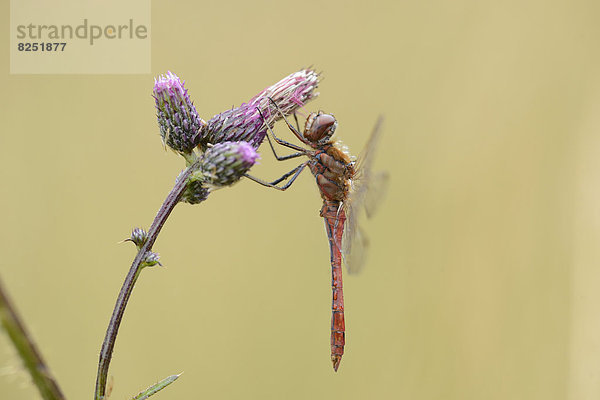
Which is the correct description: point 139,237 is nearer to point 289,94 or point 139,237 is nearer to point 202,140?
point 202,140

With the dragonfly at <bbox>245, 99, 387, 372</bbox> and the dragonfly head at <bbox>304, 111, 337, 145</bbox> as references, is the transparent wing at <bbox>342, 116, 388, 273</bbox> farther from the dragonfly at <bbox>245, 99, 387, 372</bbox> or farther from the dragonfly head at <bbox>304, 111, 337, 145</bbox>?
the dragonfly head at <bbox>304, 111, 337, 145</bbox>

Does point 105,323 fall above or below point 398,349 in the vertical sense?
above

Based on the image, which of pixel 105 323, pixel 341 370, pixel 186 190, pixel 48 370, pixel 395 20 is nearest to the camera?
pixel 48 370

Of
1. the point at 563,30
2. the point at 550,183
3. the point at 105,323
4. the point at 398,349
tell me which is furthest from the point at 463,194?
the point at 105,323

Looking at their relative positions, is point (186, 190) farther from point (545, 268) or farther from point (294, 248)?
point (545, 268)

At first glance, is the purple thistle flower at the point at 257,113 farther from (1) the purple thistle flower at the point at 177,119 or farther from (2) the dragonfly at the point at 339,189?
(2) the dragonfly at the point at 339,189

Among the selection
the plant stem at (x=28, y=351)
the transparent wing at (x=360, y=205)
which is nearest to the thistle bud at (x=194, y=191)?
the plant stem at (x=28, y=351)

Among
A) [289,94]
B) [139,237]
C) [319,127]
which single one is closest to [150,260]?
[139,237]

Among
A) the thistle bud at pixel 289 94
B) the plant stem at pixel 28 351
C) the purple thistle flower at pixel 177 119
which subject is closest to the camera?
the plant stem at pixel 28 351

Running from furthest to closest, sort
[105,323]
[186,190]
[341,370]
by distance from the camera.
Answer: [341,370], [105,323], [186,190]
